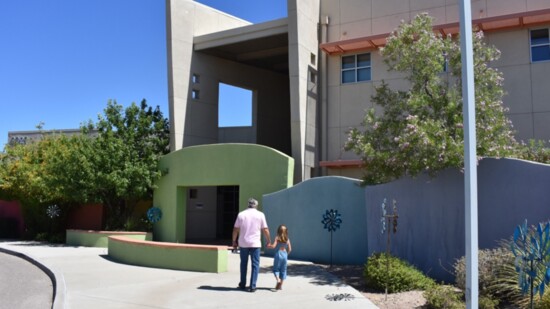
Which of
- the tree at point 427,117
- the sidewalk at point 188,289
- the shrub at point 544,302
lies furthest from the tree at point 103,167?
the shrub at point 544,302

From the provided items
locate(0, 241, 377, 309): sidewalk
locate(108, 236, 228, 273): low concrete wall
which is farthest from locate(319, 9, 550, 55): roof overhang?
locate(108, 236, 228, 273): low concrete wall

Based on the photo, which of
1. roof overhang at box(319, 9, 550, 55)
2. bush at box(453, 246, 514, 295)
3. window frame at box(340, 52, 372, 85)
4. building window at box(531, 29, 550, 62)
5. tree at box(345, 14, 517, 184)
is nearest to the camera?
bush at box(453, 246, 514, 295)

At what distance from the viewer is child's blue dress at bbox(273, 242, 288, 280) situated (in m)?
10.5

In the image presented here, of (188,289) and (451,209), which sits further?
(451,209)

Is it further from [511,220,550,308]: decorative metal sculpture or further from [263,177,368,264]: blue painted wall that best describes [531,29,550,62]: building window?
[511,220,550,308]: decorative metal sculpture

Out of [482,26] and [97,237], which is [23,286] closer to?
[97,237]

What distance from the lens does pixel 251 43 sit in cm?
2377

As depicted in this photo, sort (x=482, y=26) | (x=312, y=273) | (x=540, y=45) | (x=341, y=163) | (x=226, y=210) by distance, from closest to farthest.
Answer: (x=312, y=273), (x=540, y=45), (x=482, y=26), (x=341, y=163), (x=226, y=210)

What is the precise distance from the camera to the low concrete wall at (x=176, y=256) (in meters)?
13.4

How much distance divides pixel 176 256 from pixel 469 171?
928 centimetres

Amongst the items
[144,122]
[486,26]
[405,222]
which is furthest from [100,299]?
[486,26]

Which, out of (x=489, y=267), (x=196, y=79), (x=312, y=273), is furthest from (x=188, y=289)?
(x=196, y=79)

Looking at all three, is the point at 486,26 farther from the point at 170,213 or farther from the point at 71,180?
the point at 71,180

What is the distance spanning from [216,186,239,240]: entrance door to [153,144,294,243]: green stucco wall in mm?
4382
